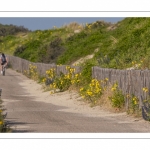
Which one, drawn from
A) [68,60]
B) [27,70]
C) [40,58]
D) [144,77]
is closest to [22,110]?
[144,77]

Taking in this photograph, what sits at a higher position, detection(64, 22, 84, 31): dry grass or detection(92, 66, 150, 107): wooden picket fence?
detection(64, 22, 84, 31): dry grass

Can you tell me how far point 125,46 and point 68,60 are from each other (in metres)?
10.8

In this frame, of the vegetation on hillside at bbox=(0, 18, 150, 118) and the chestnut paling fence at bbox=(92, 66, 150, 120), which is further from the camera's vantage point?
the vegetation on hillside at bbox=(0, 18, 150, 118)

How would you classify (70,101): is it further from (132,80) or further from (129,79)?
(132,80)

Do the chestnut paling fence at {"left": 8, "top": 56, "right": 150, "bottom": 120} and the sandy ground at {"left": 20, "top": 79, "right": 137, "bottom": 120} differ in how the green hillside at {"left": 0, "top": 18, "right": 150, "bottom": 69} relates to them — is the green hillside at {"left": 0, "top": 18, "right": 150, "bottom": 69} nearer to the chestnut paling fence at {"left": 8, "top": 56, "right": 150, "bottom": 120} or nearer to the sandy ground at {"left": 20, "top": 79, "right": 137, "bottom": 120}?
the chestnut paling fence at {"left": 8, "top": 56, "right": 150, "bottom": 120}

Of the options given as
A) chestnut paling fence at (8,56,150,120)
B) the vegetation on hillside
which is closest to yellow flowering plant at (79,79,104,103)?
the vegetation on hillside

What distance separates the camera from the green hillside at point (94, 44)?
28391mm

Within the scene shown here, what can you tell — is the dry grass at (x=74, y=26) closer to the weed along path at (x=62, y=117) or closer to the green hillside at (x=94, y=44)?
the green hillside at (x=94, y=44)

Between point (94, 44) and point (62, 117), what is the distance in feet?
76.1

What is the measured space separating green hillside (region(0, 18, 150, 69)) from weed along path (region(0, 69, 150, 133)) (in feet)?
8.48

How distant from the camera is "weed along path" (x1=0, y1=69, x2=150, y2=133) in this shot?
1538 cm

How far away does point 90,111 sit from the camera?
21281 millimetres

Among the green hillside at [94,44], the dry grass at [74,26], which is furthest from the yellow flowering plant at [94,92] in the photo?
the dry grass at [74,26]
